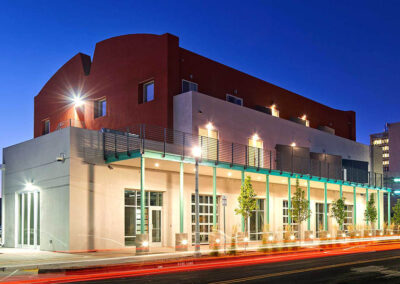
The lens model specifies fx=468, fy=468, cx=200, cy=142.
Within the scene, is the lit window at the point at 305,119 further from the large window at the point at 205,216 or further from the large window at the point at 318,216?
the large window at the point at 205,216

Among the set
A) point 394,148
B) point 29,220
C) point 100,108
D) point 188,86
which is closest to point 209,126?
point 188,86

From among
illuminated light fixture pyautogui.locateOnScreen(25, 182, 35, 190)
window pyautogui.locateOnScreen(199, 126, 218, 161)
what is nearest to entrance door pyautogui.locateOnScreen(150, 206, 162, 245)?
window pyautogui.locateOnScreen(199, 126, 218, 161)

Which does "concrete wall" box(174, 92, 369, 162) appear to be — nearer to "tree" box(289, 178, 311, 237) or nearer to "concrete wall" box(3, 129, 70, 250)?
"tree" box(289, 178, 311, 237)

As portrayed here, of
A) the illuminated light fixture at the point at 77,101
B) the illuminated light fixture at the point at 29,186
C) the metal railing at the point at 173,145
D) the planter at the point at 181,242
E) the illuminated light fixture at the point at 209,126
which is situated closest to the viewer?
the planter at the point at 181,242

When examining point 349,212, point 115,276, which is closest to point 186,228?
point 115,276

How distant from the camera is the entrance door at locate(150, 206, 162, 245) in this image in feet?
84.8

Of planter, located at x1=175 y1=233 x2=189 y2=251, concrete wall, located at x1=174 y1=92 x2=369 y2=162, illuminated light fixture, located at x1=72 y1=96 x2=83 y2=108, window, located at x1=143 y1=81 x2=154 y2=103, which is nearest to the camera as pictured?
planter, located at x1=175 y1=233 x2=189 y2=251

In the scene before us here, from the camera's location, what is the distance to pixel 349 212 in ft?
147

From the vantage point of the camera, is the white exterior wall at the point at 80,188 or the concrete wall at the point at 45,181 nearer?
the white exterior wall at the point at 80,188

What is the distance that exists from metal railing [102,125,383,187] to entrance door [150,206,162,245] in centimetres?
334

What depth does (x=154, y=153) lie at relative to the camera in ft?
72.9

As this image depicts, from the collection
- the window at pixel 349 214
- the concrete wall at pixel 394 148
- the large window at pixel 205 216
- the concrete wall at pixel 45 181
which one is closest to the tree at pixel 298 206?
the large window at pixel 205 216

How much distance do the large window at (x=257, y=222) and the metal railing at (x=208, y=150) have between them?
2.94 meters

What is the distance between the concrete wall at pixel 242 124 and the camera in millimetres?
28719
